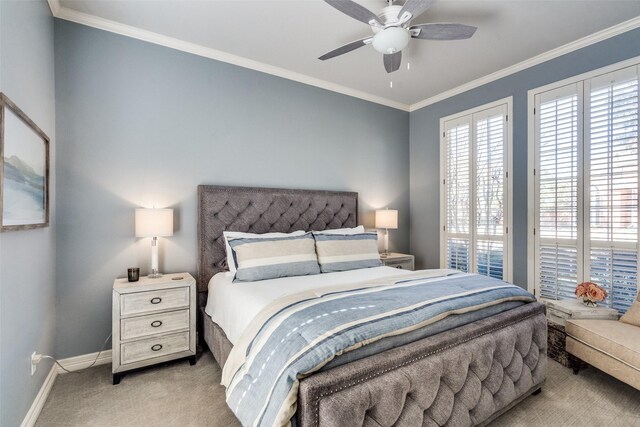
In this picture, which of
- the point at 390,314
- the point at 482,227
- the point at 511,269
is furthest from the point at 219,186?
the point at 511,269

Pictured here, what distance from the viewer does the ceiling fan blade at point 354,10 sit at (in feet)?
6.02

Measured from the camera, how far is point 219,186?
117 inches

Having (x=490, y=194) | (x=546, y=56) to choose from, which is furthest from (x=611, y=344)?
(x=546, y=56)

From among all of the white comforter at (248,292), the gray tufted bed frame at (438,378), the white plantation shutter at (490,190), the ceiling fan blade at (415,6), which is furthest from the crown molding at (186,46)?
the gray tufted bed frame at (438,378)

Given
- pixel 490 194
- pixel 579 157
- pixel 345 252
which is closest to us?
pixel 579 157

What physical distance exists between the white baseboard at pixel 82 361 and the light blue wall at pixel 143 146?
57 millimetres

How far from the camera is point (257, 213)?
314cm

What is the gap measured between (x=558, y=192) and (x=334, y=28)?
103 inches

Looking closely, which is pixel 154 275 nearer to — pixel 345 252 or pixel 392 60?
pixel 345 252

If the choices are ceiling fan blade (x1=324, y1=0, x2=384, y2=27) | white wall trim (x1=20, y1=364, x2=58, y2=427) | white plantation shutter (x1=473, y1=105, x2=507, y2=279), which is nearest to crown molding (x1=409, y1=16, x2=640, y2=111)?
white plantation shutter (x1=473, y1=105, x2=507, y2=279)

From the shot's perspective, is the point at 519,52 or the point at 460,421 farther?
the point at 519,52

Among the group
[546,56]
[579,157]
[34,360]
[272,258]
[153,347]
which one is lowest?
[153,347]

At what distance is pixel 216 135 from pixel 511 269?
11.3 feet

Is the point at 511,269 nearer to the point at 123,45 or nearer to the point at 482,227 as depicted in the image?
the point at 482,227
